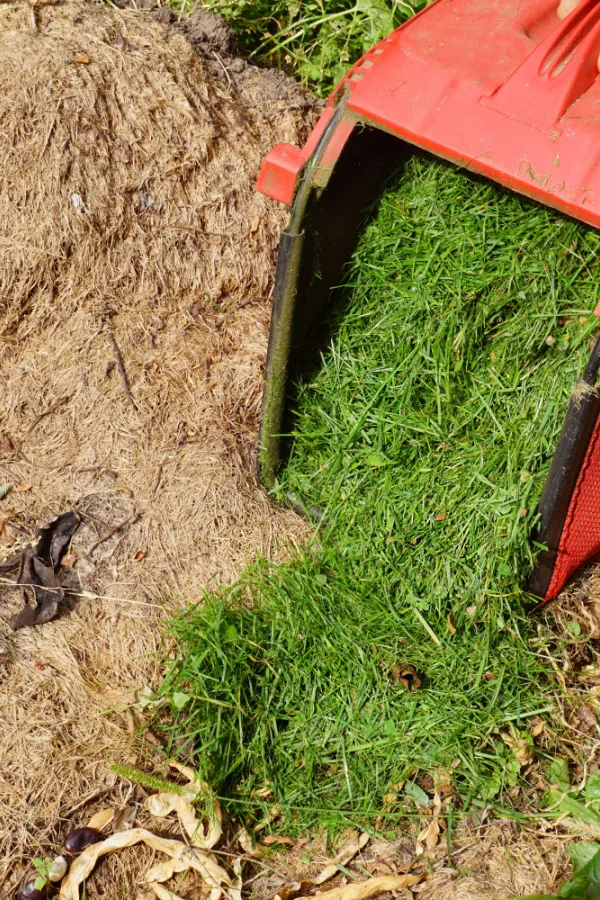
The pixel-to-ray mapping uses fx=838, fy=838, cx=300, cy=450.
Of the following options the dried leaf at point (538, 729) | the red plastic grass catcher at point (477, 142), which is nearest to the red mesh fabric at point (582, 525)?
the red plastic grass catcher at point (477, 142)

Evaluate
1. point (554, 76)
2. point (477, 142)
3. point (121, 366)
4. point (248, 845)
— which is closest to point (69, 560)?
point (121, 366)

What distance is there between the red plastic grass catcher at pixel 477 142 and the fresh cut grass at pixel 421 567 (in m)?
0.13

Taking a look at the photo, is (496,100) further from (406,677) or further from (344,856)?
(344,856)

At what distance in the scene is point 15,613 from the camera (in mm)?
2918

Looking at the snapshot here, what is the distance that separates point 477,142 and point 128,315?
5.60 ft

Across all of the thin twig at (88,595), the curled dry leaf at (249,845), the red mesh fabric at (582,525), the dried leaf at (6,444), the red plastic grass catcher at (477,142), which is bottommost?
the curled dry leaf at (249,845)

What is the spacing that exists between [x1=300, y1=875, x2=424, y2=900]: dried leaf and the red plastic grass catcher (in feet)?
3.22

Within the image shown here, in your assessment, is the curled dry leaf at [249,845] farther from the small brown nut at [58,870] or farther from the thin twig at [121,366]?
the thin twig at [121,366]

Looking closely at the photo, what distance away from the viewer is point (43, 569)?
2984 millimetres

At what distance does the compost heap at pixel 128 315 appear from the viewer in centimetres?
304

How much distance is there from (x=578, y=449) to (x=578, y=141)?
33.7 inches

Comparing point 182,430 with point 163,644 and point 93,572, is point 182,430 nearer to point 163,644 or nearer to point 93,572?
point 93,572

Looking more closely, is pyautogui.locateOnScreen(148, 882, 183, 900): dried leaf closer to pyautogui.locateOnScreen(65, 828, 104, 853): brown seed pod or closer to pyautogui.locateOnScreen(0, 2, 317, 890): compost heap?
pyautogui.locateOnScreen(65, 828, 104, 853): brown seed pod

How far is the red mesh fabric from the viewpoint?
2553 mm
